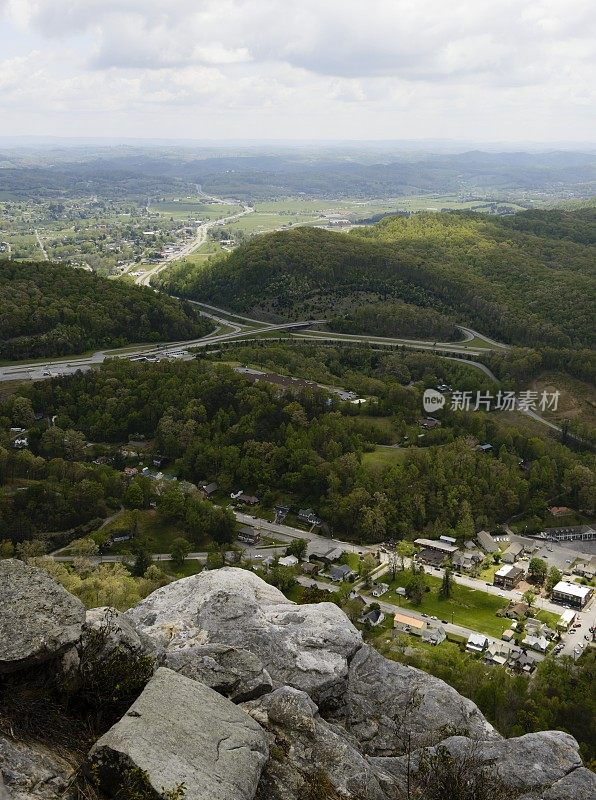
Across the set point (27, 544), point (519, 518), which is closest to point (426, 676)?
point (27, 544)

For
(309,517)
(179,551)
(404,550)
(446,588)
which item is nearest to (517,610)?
(446,588)

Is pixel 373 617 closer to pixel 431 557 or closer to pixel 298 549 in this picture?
pixel 298 549

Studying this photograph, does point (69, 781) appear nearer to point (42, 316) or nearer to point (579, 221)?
point (42, 316)

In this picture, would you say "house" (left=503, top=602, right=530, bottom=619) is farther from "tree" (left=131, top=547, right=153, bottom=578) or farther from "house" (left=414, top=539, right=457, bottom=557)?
"tree" (left=131, top=547, right=153, bottom=578)

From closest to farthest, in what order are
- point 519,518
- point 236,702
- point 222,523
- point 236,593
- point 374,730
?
point 236,702 < point 374,730 < point 236,593 < point 222,523 < point 519,518

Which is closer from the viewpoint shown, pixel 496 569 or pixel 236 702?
pixel 236 702

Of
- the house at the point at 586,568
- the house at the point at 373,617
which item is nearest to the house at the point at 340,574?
the house at the point at 373,617

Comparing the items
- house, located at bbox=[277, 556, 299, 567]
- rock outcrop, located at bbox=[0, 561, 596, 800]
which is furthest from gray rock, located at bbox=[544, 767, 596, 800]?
house, located at bbox=[277, 556, 299, 567]
